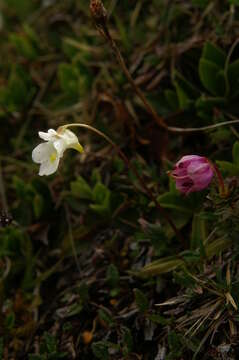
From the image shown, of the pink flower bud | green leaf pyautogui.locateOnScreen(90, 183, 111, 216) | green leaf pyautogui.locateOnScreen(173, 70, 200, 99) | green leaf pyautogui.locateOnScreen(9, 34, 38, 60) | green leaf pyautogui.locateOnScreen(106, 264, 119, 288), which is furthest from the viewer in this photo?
green leaf pyautogui.locateOnScreen(9, 34, 38, 60)

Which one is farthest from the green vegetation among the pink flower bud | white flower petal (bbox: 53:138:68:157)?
white flower petal (bbox: 53:138:68:157)

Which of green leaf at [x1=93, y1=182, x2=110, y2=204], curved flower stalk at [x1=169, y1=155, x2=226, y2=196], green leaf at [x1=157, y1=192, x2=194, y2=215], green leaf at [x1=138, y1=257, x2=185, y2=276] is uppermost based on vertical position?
curved flower stalk at [x1=169, y1=155, x2=226, y2=196]

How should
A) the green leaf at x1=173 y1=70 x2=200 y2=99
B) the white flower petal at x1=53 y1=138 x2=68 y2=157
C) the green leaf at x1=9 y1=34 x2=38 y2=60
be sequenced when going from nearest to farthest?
1. the white flower petal at x1=53 y1=138 x2=68 y2=157
2. the green leaf at x1=173 y1=70 x2=200 y2=99
3. the green leaf at x1=9 y1=34 x2=38 y2=60

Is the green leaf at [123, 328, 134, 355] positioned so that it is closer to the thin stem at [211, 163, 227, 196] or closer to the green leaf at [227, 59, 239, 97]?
the thin stem at [211, 163, 227, 196]

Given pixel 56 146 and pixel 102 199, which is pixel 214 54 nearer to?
pixel 102 199

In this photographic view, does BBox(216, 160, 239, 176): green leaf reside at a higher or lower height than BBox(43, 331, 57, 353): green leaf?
higher

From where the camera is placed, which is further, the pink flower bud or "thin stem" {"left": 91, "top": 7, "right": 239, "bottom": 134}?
"thin stem" {"left": 91, "top": 7, "right": 239, "bottom": 134}
